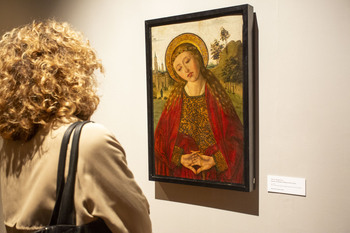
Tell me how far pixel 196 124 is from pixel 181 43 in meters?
0.50

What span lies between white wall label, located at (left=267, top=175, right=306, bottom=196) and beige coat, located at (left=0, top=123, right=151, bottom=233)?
0.97m

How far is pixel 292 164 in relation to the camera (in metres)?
2.07

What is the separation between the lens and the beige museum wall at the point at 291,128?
6.32 feet

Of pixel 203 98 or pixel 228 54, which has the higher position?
pixel 228 54

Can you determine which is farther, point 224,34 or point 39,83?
point 224,34

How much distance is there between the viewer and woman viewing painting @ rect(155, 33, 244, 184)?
2.18 metres

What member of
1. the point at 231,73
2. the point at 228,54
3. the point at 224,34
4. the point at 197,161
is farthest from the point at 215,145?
the point at 224,34

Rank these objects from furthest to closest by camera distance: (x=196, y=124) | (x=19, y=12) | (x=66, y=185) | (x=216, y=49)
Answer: (x=19, y=12) < (x=196, y=124) < (x=216, y=49) < (x=66, y=185)

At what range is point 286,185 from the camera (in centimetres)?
209

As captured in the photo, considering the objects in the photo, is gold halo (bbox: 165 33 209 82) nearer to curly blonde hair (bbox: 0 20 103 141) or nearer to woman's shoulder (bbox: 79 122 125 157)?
curly blonde hair (bbox: 0 20 103 141)

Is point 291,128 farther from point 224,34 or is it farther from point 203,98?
point 224,34

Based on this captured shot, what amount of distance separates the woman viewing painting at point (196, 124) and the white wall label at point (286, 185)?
17 cm

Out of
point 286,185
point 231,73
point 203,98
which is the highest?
point 231,73

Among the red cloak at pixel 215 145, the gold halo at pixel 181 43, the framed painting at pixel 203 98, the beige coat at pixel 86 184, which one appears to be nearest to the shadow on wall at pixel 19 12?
the framed painting at pixel 203 98
